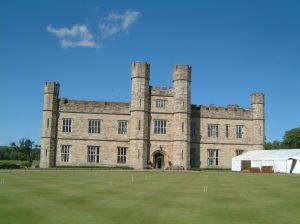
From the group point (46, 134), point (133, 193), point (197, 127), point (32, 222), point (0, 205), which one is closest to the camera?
point (32, 222)

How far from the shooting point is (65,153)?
4616 centimetres

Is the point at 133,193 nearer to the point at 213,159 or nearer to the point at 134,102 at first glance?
the point at 134,102

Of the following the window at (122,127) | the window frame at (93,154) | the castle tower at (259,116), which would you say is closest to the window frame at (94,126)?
the window frame at (93,154)

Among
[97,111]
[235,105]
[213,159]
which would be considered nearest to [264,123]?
[235,105]

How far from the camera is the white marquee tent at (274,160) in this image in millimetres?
40125

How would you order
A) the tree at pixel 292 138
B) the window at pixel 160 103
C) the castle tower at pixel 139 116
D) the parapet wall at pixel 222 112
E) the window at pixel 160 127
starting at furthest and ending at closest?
the tree at pixel 292 138 < the parapet wall at pixel 222 112 < the window at pixel 160 103 < the window at pixel 160 127 < the castle tower at pixel 139 116

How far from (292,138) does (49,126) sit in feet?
150

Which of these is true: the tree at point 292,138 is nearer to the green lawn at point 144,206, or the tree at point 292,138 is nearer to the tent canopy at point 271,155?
the tent canopy at point 271,155

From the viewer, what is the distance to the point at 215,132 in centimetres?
4931

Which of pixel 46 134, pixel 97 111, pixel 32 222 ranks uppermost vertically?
pixel 97 111

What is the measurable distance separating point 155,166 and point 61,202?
3317 centimetres

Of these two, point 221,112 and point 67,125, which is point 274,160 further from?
point 67,125

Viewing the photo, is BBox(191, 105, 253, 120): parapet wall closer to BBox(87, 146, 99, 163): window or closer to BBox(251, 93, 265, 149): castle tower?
BBox(251, 93, 265, 149): castle tower

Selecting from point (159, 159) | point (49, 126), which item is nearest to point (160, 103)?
point (159, 159)
